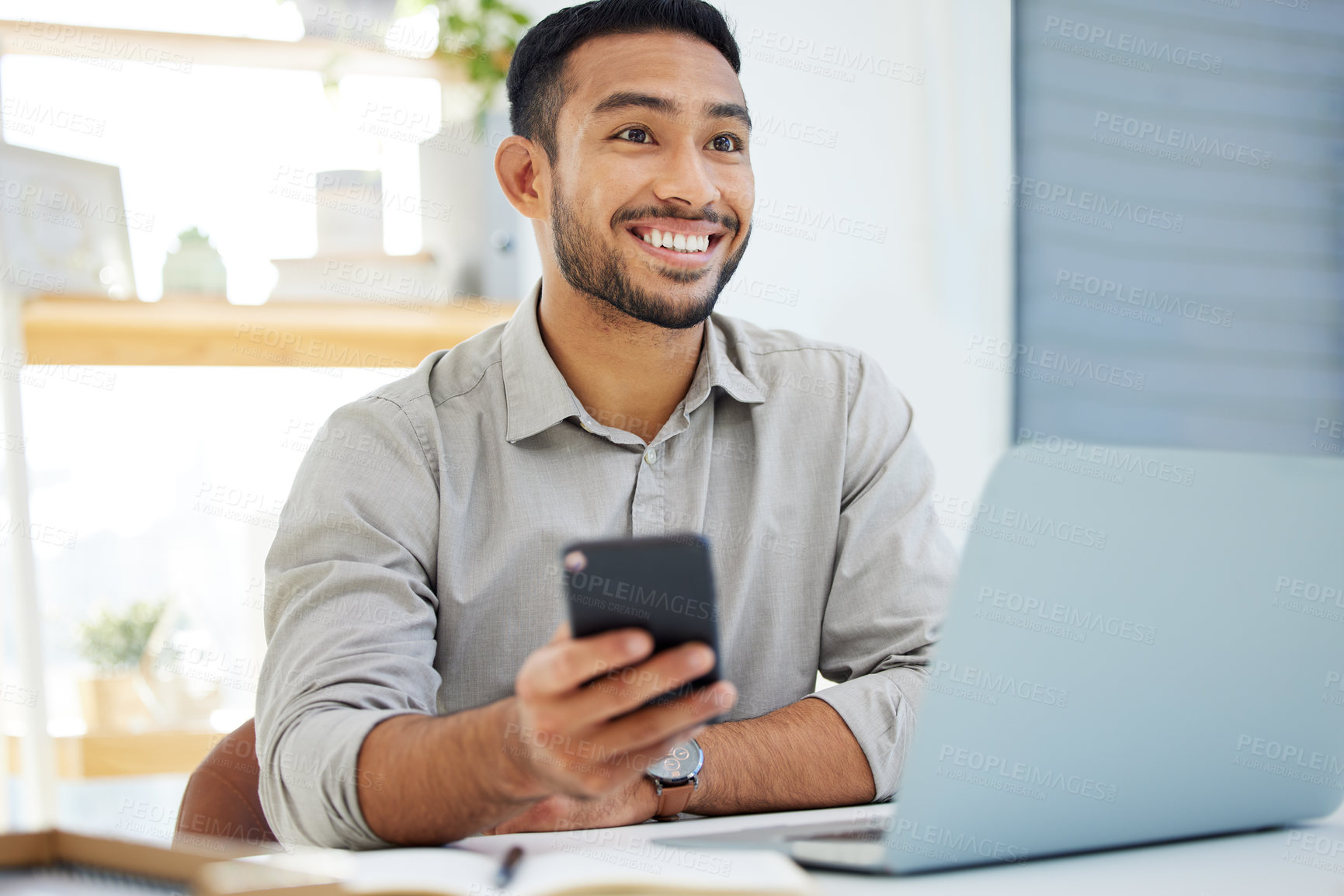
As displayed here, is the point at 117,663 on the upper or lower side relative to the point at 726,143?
lower

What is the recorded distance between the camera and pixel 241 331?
2.25 m

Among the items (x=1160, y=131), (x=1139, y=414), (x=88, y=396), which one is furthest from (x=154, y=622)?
(x=1160, y=131)

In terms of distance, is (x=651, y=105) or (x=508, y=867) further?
(x=651, y=105)

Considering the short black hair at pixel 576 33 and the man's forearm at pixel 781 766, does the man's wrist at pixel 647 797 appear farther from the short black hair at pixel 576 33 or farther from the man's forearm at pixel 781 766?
the short black hair at pixel 576 33

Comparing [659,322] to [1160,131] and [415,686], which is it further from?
[1160,131]

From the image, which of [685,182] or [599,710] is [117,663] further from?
[599,710]

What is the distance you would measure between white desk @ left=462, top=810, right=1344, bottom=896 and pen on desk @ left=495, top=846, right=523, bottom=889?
0.37ft

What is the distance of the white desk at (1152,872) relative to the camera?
583 millimetres

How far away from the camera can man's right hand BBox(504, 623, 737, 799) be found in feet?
1.91

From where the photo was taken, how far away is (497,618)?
1.12 m

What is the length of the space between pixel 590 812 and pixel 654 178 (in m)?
0.77

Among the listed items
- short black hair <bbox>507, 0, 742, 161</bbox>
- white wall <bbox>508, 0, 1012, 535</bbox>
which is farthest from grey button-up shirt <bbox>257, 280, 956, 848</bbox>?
white wall <bbox>508, 0, 1012, 535</bbox>

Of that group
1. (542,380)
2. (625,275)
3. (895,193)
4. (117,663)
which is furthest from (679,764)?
(117,663)

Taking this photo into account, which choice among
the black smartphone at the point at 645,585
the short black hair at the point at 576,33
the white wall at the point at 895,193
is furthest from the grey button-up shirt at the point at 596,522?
the white wall at the point at 895,193
